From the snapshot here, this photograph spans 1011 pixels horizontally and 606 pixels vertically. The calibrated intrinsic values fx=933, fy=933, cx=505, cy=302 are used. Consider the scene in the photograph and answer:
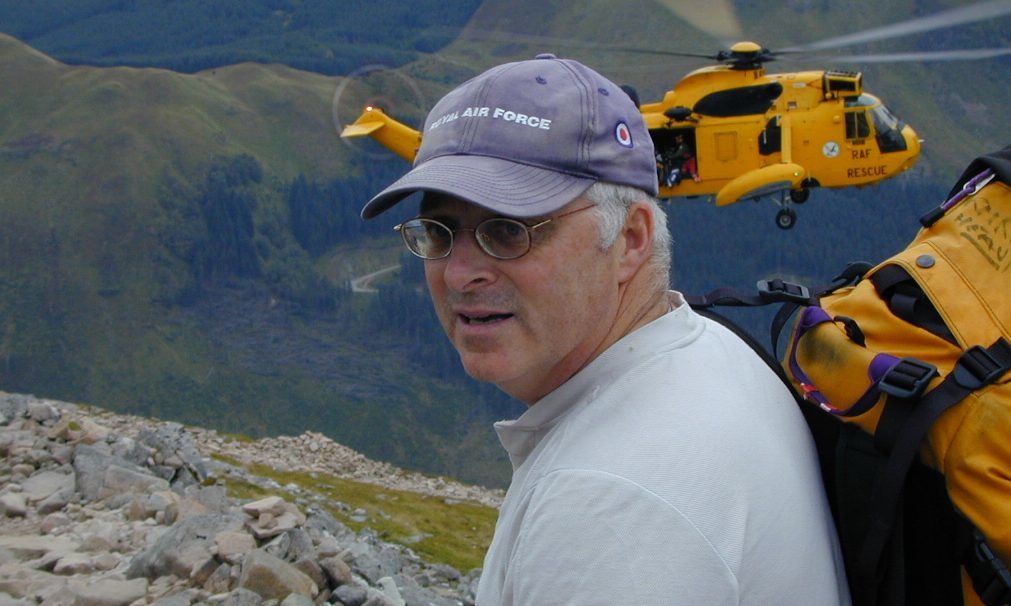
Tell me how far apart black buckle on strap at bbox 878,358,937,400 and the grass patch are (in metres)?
21.6

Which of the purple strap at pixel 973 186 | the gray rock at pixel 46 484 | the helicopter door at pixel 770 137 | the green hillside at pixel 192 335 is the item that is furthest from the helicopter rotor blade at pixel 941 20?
the green hillside at pixel 192 335

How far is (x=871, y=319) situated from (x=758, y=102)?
33.1 meters

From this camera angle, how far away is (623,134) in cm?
306

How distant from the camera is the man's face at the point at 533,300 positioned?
296 centimetres

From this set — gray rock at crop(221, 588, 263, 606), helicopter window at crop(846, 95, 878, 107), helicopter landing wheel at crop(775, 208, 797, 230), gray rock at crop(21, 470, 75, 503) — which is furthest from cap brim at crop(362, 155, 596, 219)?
helicopter landing wheel at crop(775, 208, 797, 230)

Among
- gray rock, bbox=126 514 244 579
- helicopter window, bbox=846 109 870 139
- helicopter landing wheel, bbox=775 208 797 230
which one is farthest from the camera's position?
helicopter landing wheel, bbox=775 208 797 230

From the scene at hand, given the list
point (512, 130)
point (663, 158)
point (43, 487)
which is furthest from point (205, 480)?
point (663, 158)

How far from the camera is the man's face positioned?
296cm

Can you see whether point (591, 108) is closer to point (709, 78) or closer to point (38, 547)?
point (38, 547)

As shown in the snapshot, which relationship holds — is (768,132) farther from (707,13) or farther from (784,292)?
(784,292)

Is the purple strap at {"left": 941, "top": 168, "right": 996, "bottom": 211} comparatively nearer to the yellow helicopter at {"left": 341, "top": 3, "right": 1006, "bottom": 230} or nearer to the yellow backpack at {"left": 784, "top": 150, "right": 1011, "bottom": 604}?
the yellow backpack at {"left": 784, "top": 150, "right": 1011, "bottom": 604}

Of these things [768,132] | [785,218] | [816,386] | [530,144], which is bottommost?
[785,218]

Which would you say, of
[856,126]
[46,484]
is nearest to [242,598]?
[46,484]

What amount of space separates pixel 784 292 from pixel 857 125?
3432cm
